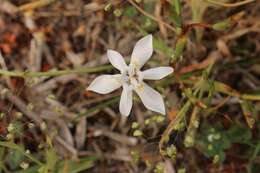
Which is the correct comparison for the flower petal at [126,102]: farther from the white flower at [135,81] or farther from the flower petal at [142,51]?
the flower petal at [142,51]

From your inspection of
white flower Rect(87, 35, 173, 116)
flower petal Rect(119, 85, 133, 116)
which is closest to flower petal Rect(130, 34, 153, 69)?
Answer: white flower Rect(87, 35, 173, 116)

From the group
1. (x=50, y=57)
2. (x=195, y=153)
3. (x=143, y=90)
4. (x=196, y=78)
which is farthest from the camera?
(x=50, y=57)

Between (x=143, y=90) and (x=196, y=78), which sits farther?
(x=196, y=78)

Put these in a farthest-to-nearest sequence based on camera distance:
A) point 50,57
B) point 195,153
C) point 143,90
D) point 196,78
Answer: point 50,57 → point 195,153 → point 196,78 → point 143,90

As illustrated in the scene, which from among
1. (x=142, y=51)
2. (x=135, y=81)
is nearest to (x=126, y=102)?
(x=135, y=81)

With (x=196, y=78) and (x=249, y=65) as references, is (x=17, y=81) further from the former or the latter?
(x=249, y=65)

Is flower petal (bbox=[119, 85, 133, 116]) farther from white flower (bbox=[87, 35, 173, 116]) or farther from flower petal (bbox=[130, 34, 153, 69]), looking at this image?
flower petal (bbox=[130, 34, 153, 69])

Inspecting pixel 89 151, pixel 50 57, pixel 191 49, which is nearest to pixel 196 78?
pixel 191 49

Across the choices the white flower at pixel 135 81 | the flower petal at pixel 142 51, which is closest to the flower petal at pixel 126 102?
the white flower at pixel 135 81
